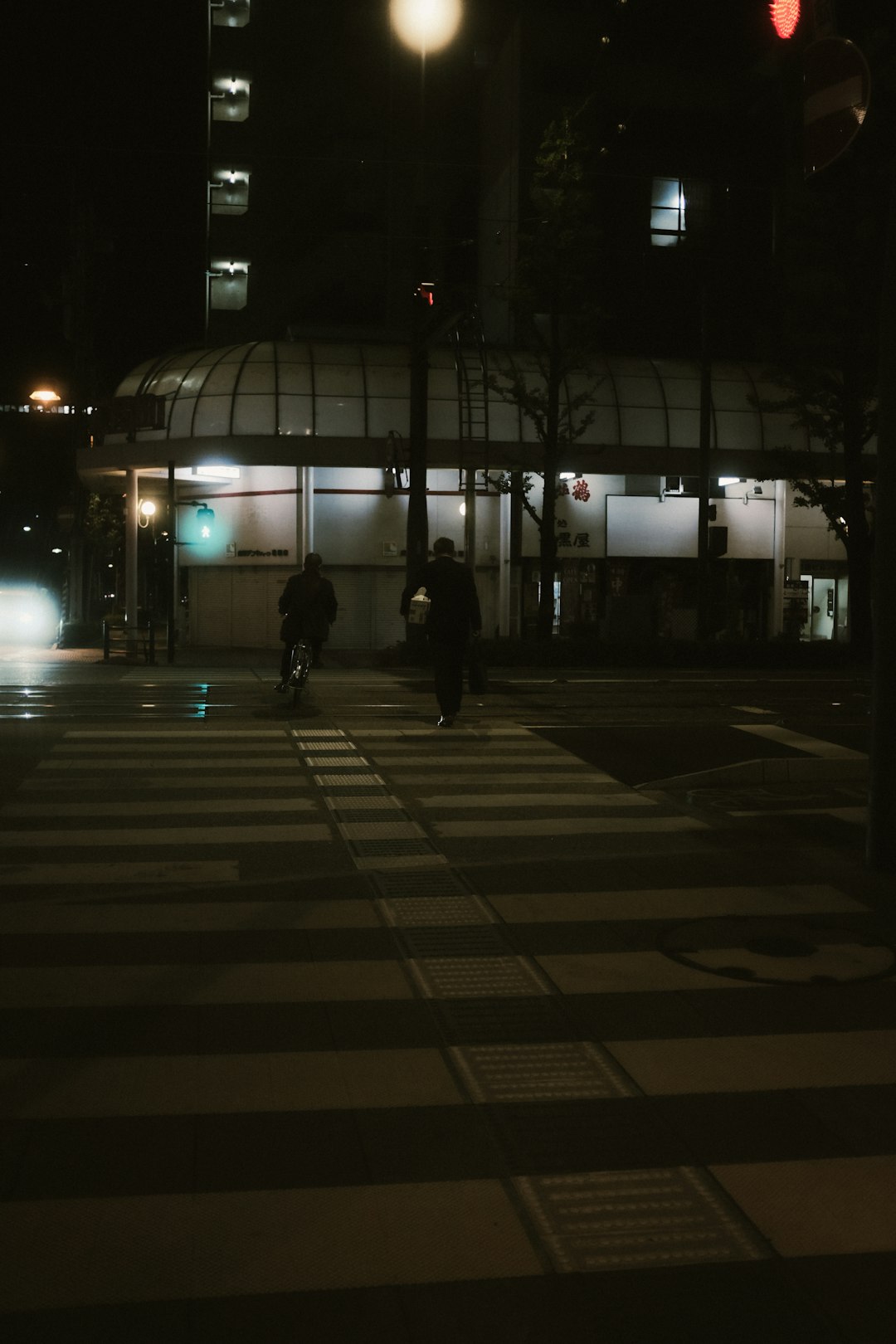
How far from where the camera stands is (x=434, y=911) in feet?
23.9

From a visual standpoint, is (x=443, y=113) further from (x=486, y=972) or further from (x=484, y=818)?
(x=486, y=972)

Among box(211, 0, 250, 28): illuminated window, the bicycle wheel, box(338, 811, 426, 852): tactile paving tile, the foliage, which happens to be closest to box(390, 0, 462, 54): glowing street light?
box(211, 0, 250, 28): illuminated window

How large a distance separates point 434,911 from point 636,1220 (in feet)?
11.7

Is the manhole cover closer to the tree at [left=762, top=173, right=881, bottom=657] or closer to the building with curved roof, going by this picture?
the tree at [left=762, top=173, right=881, bottom=657]

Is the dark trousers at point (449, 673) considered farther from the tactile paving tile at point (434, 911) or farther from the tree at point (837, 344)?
the tree at point (837, 344)

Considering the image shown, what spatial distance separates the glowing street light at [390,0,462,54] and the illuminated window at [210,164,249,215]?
44.7 ft

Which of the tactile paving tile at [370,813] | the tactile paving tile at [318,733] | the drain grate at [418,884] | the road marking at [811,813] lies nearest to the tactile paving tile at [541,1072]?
the drain grate at [418,884]

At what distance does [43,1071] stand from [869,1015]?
3165 mm

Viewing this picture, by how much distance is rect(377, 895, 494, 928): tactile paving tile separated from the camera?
707cm

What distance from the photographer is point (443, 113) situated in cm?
4322

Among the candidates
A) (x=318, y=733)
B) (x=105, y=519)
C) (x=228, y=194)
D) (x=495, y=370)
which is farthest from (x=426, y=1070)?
(x=228, y=194)

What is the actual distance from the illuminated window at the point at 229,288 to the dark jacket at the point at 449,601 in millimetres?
43301

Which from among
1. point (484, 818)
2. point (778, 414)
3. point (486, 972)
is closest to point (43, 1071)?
point (486, 972)

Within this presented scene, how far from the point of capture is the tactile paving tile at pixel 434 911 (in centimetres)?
707
